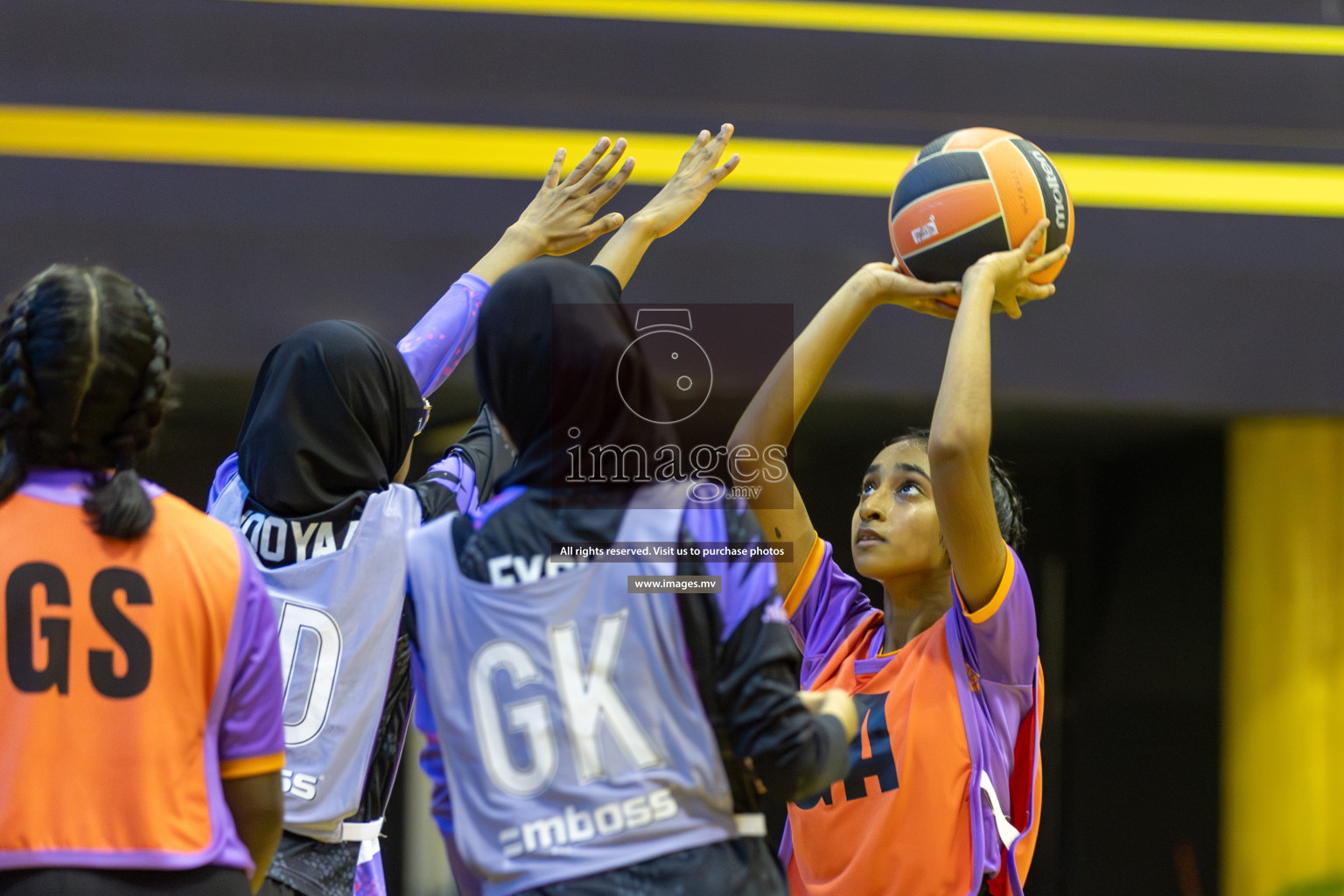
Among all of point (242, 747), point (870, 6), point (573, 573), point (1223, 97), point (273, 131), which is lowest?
point (242, 747)

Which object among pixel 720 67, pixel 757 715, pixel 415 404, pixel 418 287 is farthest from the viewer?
pixel 720 67

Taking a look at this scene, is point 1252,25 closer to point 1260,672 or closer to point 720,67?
point 720,67

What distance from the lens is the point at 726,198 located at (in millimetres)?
5594

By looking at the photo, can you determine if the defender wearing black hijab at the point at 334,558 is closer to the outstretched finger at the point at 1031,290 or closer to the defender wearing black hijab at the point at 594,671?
the defender wearing black hijab at the point at 594,671

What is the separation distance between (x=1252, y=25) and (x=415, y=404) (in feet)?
16.1

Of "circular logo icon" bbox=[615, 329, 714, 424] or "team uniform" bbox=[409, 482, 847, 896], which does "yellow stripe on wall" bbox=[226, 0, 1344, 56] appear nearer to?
"circular logo icon" bbox=[615, 329, 714, 424]

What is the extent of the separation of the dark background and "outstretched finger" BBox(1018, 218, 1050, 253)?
2.76m

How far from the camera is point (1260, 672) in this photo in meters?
5.63

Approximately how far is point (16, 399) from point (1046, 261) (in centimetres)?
184

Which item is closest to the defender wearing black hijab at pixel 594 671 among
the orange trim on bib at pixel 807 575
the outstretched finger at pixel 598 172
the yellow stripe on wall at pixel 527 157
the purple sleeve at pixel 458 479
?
the purple sleeve at pixel 458 479

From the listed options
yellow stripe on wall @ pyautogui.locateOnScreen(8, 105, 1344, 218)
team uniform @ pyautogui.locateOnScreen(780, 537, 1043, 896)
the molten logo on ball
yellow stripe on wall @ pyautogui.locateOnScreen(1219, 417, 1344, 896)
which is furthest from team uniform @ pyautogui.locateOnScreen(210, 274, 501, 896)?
yellow stripe on wall @ pyautogui.locateOnScreen(1219, 417, 1344, 896)

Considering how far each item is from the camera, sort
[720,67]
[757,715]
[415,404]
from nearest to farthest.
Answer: [757,715] < [415,404] < [720,67]

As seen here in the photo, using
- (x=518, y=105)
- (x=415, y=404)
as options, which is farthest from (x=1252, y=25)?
(x=415, y=404)

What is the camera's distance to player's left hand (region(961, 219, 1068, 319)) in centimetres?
252
